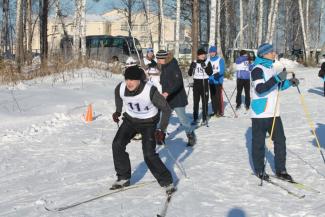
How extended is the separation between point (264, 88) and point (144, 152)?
1.64 meters

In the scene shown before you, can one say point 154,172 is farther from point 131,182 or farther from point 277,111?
point 277,111

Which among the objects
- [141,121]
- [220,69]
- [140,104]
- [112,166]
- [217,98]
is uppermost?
[220,69]

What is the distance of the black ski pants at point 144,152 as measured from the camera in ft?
19.0

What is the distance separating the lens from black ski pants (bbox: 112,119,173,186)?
5.79 m

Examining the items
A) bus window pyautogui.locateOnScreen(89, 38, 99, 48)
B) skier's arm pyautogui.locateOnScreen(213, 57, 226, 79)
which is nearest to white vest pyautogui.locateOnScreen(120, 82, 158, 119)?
skier's arm pyautogui.locateOnScreen(213, 57, 226, 79)

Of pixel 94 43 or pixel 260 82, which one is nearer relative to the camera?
pixel 260 82

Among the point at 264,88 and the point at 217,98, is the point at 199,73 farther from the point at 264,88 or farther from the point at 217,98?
the point at 264,88

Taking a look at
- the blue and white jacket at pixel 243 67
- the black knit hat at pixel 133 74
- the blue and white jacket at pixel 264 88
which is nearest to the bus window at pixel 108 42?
the blue and white jacket at pixel 243 67

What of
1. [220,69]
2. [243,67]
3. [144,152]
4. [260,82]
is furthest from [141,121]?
[243,67]

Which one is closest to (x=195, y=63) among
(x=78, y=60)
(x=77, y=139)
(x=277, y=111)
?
(x=77, y=139)

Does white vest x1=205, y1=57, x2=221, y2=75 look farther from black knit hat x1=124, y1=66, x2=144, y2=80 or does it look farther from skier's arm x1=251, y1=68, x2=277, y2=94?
black knit hat x1=124, y1=66, x2=144, y2=80

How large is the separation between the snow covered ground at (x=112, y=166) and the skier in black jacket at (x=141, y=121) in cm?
26

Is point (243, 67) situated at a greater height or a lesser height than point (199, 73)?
greater

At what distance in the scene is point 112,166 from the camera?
7367 millimetres
